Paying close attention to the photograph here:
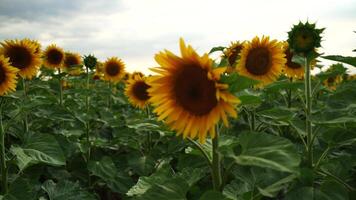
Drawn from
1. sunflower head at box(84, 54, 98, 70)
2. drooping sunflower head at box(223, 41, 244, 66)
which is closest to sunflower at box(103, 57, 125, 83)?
sunflower head at box(84, 54, 98, 70)

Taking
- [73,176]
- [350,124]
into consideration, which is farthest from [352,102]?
[73,176]

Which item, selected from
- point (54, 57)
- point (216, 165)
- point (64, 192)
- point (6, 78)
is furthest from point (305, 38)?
point (54, 57)

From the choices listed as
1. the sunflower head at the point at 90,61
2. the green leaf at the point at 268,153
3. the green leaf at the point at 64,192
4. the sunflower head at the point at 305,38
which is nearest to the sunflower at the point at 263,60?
the sunflower head at the point at 305,38

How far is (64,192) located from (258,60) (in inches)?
93.4

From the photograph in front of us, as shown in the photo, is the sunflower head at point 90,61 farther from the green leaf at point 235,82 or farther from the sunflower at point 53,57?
the green leaf at point 235,82

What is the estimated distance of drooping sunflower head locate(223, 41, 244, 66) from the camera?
522 centimetres

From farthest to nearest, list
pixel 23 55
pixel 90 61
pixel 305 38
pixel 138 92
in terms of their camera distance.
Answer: pixel 90 61, pixel 138 92, pixel 23 55, pixel 305 38

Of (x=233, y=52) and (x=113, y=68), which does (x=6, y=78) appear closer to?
(x=233, y=52)

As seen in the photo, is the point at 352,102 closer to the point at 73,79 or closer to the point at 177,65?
the point at 177,65

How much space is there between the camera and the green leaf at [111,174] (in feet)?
13.5

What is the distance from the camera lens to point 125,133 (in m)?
4.79

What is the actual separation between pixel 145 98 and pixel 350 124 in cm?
358

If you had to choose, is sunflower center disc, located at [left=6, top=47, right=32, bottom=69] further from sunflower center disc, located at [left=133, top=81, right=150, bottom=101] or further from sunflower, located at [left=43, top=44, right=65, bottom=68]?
sunflower, located at [left=43, top=44, right=65, bottom=68]

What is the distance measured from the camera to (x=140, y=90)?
19.8 ft
